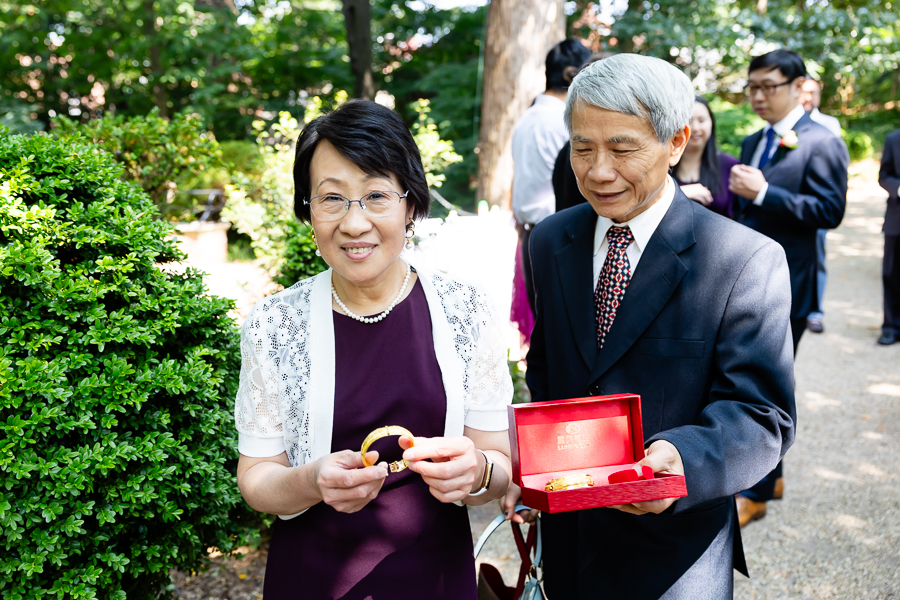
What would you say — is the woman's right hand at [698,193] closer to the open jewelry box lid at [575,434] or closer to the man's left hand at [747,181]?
the man's left hand at [747,181]

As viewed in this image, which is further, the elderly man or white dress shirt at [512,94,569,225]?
white dress shirt at [512,94,569,225]

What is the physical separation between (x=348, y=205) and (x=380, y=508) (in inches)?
33.3

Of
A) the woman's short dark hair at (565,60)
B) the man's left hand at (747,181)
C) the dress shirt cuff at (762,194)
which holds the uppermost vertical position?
the woman's short dark hair at (565,60)

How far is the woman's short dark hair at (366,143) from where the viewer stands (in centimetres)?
171

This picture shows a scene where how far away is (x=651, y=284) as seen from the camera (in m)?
1.88

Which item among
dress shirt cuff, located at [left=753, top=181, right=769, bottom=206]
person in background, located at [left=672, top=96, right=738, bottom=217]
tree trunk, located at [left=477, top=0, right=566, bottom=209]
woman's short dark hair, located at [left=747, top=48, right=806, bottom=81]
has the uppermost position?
tree trunk, located at [left=477, top=0, right=566, bottom=209]

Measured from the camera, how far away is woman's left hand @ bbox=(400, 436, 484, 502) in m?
1.54

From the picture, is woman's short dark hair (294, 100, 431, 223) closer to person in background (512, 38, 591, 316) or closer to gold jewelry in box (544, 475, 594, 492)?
gold jewelry in box (544, 475, 594, 492)

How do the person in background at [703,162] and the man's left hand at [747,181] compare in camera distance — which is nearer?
the man's left hand at [747,181]

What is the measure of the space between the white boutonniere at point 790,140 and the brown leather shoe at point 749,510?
7.50ft

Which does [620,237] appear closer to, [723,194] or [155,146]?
[723,194]

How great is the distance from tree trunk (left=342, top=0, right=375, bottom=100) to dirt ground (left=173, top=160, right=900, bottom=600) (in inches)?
314

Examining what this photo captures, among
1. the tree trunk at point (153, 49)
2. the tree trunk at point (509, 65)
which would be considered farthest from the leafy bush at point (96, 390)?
the tree trunk at point (153, 49)

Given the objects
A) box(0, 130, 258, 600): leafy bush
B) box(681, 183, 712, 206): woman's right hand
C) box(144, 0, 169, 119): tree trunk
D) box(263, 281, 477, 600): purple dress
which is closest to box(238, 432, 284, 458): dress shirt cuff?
box(263, 281, 477, 600): purple dress
